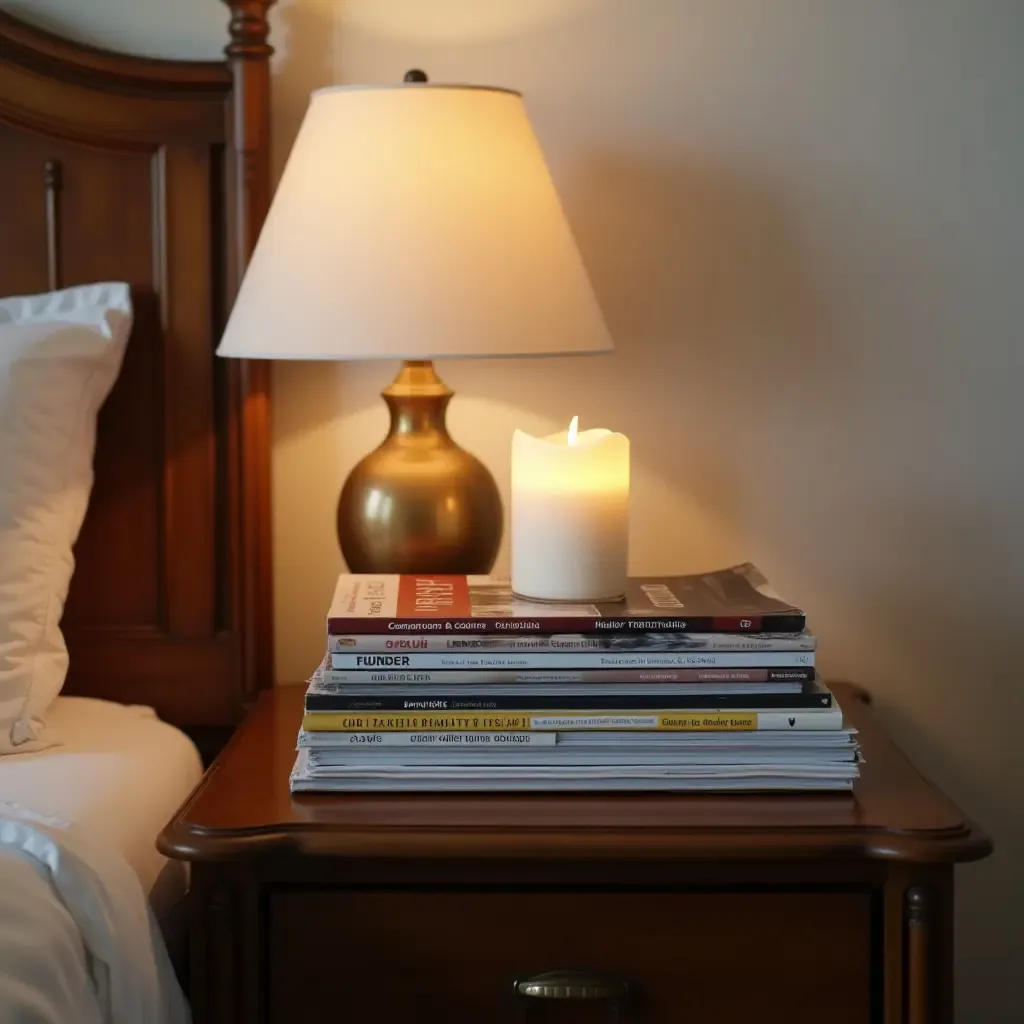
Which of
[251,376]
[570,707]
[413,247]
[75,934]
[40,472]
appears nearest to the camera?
[75,934]

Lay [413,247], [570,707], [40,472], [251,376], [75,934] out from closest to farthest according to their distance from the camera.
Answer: [75,934], [570,707], [413,247], [40,472], [251,376]

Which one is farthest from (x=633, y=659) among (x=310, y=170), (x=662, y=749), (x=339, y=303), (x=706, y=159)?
(x=706, y=159)

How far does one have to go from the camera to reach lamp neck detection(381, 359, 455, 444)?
53.3 inches

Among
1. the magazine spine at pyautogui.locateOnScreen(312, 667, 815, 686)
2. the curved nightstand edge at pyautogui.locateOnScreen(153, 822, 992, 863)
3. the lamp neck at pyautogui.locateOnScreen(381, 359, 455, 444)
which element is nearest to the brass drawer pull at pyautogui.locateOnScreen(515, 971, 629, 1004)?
the curved nightstand edge at pyautogui.locateOnScreen(153, 822, 992, 863)

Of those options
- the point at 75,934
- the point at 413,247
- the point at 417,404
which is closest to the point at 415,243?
the point at 413,247

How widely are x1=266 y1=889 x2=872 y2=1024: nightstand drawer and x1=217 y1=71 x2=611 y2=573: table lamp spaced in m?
0.47

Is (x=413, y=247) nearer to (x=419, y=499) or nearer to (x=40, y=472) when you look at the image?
(x=419, y=499)

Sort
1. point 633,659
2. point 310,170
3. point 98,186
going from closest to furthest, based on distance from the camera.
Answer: point 633,659, point 310,170, point 98,186

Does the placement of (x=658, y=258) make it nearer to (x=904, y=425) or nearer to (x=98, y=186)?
(x=904, y=425)

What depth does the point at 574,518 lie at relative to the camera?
3.88ft

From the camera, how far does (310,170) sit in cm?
124

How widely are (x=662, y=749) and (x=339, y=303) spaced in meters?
0.48

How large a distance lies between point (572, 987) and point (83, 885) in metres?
0.38

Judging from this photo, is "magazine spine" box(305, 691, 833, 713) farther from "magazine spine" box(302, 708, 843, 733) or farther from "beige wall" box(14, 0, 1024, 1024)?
"beige wall" box(14, 0, 1024, 1024)
